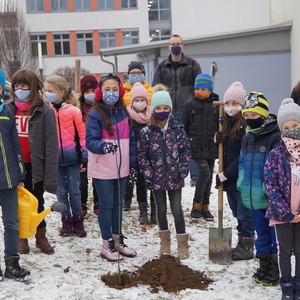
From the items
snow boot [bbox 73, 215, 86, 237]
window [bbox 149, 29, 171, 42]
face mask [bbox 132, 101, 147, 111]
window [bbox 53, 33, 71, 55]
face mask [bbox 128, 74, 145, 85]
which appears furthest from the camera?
window [bbox 149, 29, 171, 42]

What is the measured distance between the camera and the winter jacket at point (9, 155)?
3.80m

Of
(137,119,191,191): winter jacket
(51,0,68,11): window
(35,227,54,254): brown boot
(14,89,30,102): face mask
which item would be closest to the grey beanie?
(137,119,191,191): winter jacket

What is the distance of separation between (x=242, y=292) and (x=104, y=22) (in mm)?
34827

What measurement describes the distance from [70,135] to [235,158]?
2.03 m

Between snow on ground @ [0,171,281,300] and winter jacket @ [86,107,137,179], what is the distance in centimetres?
99

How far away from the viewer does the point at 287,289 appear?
351 centimetres

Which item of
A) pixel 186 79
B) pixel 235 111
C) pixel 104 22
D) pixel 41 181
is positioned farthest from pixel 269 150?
pixel 104 22

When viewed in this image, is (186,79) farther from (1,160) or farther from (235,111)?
(1,160)

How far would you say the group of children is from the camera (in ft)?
11.7

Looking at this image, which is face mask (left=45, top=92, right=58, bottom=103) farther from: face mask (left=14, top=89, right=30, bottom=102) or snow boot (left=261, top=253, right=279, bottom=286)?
snow boot (left=261, top=253, right=279, bottom=286)

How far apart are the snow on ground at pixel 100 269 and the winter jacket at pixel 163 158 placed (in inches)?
35.8

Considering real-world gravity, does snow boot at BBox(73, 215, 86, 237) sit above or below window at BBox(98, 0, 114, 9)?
below

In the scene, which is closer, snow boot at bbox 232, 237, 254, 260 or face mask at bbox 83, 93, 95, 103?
snow boot at bbox 232, 237, 254, 260

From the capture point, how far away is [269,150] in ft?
12.7
